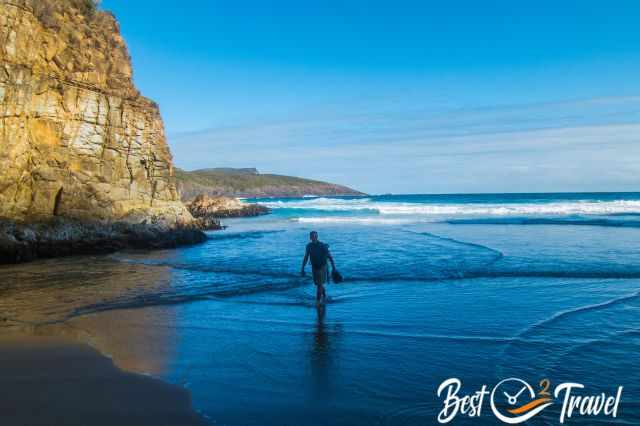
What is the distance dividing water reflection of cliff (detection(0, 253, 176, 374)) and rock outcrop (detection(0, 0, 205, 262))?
5264 mm

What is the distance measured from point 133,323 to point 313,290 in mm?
4666

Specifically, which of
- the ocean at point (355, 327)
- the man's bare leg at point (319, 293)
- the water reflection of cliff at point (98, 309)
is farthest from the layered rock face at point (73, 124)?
the man's bare leg at point (319, 293)

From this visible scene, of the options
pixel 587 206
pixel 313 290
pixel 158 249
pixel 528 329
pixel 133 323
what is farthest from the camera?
pixel 587 206

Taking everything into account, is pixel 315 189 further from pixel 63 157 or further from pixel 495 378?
pixel 495 378

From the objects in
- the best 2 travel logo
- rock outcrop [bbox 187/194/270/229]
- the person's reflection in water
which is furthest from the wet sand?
rock outcrop [bbox 187/194/270/229]

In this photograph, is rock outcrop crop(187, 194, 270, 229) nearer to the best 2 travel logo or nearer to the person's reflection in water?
the person's reflection in water

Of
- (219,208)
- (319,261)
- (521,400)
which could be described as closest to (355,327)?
(319,261)

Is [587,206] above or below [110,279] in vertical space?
above

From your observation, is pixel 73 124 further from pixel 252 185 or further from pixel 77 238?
pixel 252 185

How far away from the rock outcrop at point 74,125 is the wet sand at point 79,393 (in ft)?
49.6

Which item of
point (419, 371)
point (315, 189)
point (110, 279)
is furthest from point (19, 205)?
point (315, 189)

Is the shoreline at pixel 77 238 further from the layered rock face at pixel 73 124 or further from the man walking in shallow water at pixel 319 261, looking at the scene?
the man walking in shallow water at pixel 319 261

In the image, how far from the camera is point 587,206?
57.7m

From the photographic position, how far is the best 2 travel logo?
4828 millimetres
